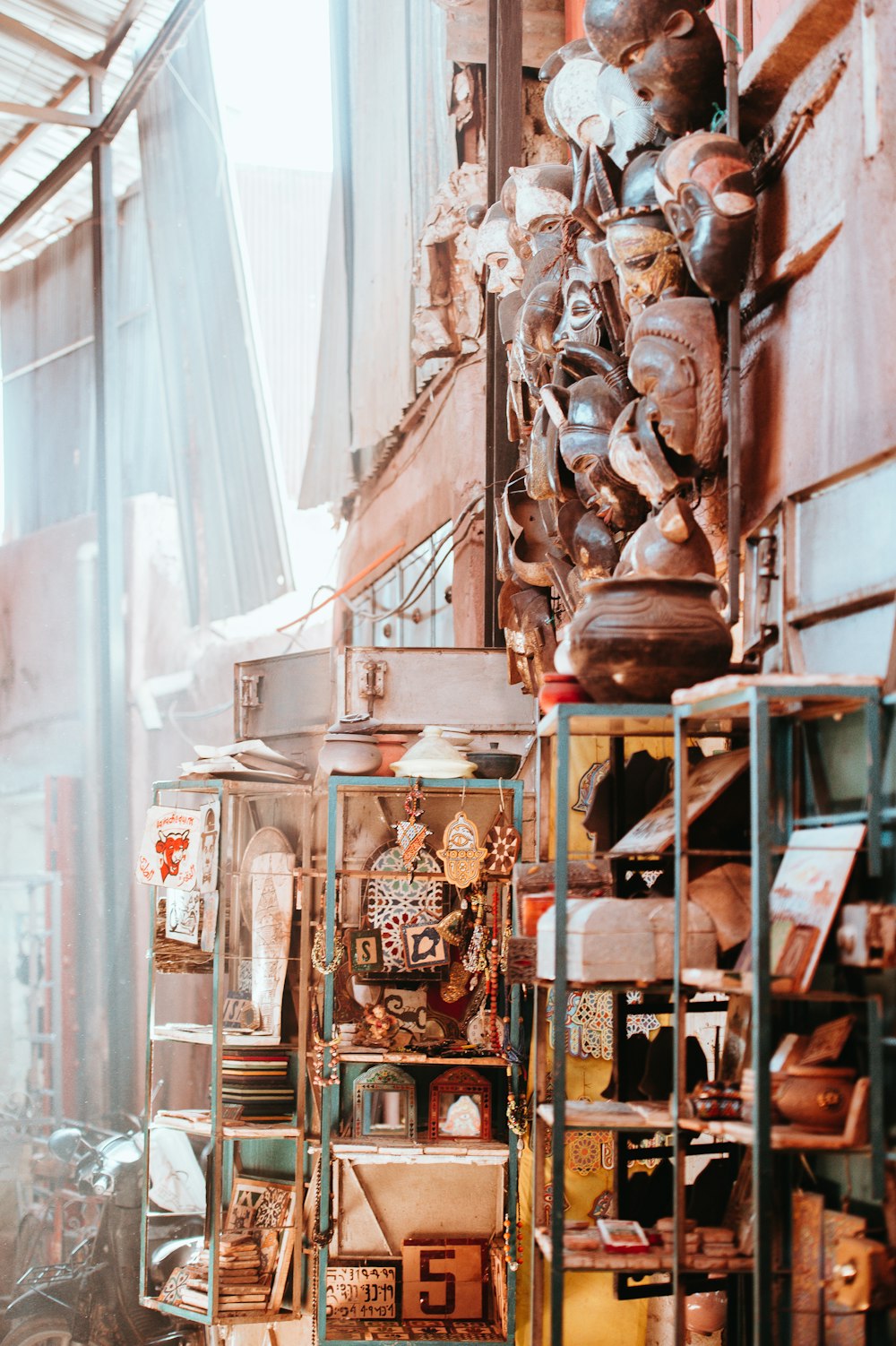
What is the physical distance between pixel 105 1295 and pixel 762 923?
5838 millimetres

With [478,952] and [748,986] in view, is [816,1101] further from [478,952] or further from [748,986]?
[478,952]

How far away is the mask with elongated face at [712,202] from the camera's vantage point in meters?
3.25

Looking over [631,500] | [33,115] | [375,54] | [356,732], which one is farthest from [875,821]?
[33,115]

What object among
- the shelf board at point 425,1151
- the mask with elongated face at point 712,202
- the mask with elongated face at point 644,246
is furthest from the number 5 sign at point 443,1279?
the mask with elongated face at point 712,202

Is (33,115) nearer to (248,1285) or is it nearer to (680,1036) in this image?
(248,1285)

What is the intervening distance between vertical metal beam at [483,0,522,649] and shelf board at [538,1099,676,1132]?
3269mm

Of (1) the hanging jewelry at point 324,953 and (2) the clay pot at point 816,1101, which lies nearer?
(2) the clay pot at point 816,1101

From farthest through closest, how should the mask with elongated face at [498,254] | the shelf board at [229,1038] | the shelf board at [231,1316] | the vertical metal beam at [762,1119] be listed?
the shelf board at [229,1038], the mask with elongated face at [498,254], the shelf board at [231,1316], the vertical metal beam at [762,1119]

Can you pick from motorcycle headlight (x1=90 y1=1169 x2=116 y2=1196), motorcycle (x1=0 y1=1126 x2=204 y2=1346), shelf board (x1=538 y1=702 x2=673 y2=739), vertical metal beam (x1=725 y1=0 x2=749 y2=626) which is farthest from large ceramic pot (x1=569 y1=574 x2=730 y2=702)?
motorcycle headlight (x1=90 y1=1169 x2=116 y2=1196)

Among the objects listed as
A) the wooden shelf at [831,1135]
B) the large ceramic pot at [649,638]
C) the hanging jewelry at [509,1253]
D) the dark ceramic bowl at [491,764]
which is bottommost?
the hanging jewelry at [509,1253]

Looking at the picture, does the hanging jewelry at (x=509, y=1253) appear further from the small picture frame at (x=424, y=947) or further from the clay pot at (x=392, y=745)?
the clay pot at (x=392, y=745)

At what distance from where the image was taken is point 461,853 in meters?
4.77

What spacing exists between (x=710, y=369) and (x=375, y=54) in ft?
19.2

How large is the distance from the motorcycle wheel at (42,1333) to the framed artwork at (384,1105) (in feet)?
10.9
